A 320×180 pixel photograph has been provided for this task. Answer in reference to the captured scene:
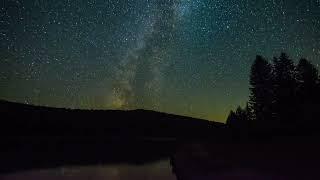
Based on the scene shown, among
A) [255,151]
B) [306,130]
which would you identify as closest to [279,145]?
[255,151]

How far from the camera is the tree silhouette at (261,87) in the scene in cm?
4697

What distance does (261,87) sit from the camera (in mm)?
48969

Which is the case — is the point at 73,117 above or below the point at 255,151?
above

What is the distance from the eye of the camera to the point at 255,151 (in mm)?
13578

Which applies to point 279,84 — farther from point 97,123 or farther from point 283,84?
point 97,123

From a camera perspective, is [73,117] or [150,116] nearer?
[73,117]

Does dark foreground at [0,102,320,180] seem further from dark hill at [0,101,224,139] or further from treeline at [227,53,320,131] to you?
treeline at [227,53,320,131]

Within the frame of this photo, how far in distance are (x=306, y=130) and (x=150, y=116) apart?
146128mm

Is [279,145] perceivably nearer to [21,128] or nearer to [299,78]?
[299,78]

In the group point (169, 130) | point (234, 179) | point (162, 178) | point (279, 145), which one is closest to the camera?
point (234, 179)

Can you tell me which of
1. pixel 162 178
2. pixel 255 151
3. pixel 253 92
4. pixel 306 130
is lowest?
pixel 162 178

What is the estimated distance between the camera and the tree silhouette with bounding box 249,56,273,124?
4697 cm

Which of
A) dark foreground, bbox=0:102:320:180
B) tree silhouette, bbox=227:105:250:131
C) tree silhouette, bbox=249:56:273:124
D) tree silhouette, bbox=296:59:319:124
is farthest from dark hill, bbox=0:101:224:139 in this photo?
tree silhouette, bbox=296:59:319:124

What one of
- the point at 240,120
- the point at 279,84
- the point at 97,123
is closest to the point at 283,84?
the point at 279,84
